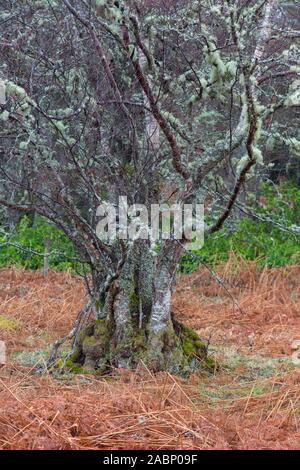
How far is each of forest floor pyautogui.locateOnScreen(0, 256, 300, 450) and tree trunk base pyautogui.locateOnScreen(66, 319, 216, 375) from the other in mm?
117

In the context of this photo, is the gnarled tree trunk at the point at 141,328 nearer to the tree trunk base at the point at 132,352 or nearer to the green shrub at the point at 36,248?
the tree trunk base at the point at 132,352

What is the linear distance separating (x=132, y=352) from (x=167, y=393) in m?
0.70

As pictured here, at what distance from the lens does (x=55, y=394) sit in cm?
407

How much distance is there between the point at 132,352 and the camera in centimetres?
476

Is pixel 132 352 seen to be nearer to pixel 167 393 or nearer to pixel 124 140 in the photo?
pixel 167 393

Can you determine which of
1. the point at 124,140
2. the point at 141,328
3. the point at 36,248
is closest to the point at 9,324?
the point at 141,328

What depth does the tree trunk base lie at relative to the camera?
4.73 m

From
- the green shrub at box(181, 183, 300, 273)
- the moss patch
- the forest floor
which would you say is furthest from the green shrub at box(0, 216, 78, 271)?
the moss patch

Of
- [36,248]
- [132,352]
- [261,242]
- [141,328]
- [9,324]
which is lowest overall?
[9,324]

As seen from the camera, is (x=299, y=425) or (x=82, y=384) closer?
(x=299, y=425)

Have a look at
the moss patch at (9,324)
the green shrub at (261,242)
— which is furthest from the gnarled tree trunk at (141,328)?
the green shrub at (261,242)
